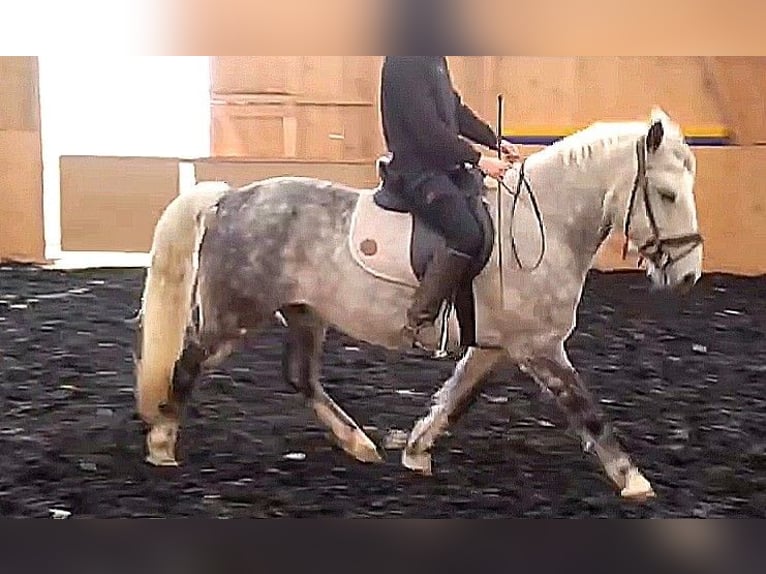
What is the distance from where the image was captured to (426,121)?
3.04 feet

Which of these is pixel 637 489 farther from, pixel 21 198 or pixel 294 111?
pixel 21 198

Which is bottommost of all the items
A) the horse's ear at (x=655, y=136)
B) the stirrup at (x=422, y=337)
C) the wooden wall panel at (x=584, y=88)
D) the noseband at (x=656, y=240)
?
the stirrup at (x=422, y=337)

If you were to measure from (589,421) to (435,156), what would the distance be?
0.24m

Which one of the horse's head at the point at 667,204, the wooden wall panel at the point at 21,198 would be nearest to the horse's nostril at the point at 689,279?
the horse's head at the point at 667,204

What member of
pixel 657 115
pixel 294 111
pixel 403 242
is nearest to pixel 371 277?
pixel 403 242

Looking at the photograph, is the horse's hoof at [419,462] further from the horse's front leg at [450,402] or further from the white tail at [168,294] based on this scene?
the white tail at [168,294]

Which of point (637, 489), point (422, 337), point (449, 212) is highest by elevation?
point (449, 212)

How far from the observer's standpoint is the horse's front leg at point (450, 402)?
3.24 ft

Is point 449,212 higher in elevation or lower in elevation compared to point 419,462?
higher

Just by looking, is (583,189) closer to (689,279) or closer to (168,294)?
(689,279)

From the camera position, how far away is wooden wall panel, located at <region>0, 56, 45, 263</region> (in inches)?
37.8

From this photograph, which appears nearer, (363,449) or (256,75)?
(256,75)
